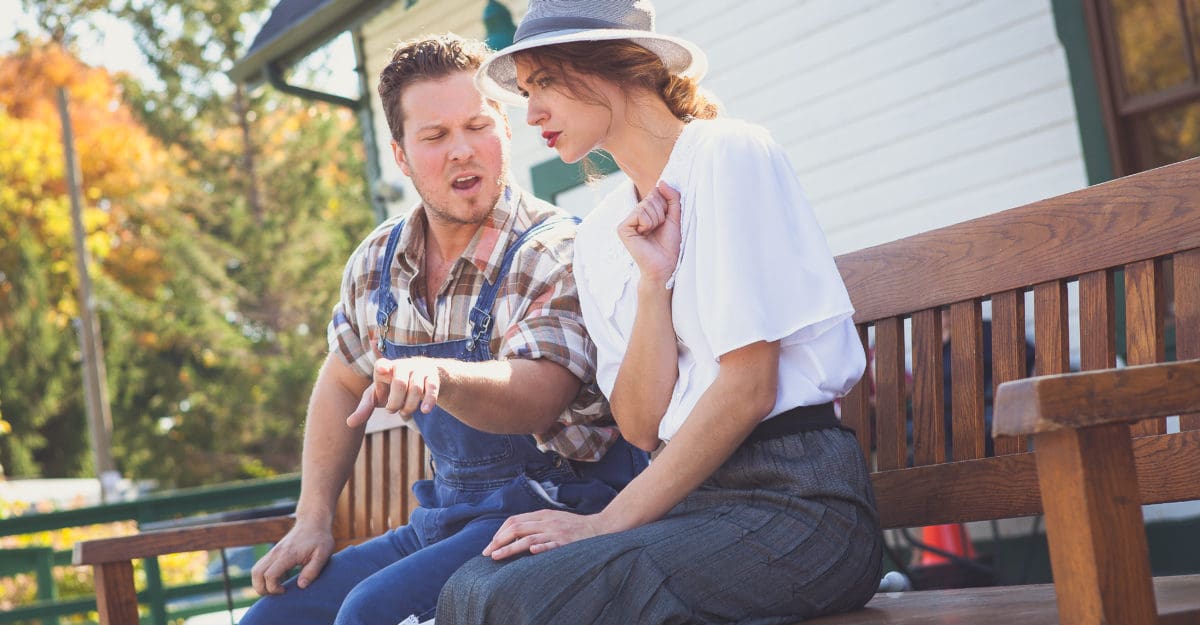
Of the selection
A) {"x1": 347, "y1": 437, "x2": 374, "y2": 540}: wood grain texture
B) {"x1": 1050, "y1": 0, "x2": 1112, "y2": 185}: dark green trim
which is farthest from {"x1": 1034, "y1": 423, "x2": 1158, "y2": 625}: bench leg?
{"x1": 1050, "y1": 0, "x2": 1112, "y2": 185}: dark green trim

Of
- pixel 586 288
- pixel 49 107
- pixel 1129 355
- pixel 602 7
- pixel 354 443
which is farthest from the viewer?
pixel 49 107

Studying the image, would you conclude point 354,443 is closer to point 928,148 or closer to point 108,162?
point 928,148

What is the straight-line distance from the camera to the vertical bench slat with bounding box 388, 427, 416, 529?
364 centimetres

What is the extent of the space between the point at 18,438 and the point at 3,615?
84.2ft

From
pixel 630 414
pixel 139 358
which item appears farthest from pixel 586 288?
pixel 139 358

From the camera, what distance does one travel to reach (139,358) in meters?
30.0

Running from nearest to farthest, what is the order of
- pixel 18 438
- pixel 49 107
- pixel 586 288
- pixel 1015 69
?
pixel 586 288
pixel 1015 69
pixel 49 107
pixel 18 438

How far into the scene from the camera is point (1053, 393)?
4.44ft

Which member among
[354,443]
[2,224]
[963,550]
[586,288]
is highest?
[2,224]

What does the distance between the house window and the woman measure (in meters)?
3.29

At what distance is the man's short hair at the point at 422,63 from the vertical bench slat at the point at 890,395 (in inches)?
45.0

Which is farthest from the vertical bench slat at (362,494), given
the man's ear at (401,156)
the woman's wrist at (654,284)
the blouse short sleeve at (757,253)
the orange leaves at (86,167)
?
the orange leaves at (86,167)

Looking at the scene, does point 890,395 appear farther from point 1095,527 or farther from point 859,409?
point 1095,527

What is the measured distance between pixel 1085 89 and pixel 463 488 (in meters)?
3.60
